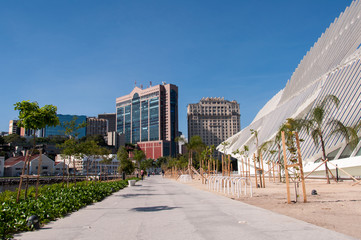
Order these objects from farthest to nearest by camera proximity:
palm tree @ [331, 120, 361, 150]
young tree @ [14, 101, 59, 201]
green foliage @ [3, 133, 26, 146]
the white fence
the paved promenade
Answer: green foliage @ [3, 133, 26, 146] < palm tree @ [331, 120, 361, 150] < the white fence < young tree @ [14, 101, 59, 201] < the paved promenade

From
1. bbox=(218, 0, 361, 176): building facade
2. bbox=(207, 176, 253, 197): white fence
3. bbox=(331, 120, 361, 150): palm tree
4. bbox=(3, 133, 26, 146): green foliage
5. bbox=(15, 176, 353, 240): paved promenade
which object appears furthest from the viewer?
bbox=(3, 133, 26, 146): green foliage

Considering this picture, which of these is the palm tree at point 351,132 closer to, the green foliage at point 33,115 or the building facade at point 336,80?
the building facade at point 336,80

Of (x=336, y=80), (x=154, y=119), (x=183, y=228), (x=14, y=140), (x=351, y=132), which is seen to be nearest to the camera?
(x=183, y=228)

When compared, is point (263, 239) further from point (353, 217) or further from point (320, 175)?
point (320, 175)

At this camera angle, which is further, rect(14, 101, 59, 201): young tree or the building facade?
the building facade

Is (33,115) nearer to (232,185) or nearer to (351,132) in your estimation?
(232,185)

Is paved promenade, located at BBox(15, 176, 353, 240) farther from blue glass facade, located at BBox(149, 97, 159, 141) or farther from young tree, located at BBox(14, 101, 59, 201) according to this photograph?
blue glass facade, located at BBox(149, 97, 159, 141)

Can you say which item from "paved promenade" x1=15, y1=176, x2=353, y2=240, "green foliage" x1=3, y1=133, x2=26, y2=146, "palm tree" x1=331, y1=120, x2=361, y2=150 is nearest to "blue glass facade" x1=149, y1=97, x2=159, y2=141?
"green foliage" x1=3, y1=133, x2=26, y2=146

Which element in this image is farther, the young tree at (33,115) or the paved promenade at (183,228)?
the young tree at (33,115)

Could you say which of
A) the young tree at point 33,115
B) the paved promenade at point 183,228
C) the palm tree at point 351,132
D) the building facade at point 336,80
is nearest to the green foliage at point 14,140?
the building facade at point 336,80

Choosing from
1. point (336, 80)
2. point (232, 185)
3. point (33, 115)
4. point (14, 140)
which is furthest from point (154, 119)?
point (33, 115)

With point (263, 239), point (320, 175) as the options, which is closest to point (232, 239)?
point (263, 239)

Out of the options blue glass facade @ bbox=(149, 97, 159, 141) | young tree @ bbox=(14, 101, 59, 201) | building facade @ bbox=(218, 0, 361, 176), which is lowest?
young tree @ bbox=(14, 101, 59, 201)

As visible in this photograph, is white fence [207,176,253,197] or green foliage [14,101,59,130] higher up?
green foliage [14,101,59,130]
